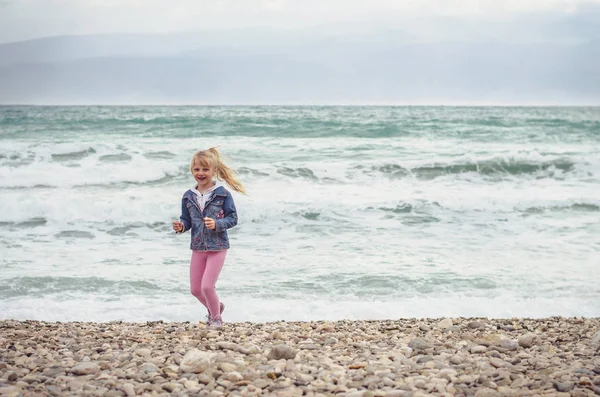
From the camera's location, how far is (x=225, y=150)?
19.1 m

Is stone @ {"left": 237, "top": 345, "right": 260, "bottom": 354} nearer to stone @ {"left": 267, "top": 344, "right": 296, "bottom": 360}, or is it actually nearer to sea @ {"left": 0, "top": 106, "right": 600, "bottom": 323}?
stone @ {"left": 267, "top": 344, "right": 296, "bottom": 360}

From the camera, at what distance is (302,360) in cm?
405

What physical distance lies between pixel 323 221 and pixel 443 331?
5.80m

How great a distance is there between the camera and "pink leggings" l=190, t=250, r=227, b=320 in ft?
16.2

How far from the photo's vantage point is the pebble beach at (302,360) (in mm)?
3488

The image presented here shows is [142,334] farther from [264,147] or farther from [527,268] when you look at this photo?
[264,147]

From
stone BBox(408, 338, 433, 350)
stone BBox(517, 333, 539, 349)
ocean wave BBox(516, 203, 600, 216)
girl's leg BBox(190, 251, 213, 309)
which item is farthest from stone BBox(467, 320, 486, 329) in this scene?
ocean wave BBox(516, 203, 600, 216)

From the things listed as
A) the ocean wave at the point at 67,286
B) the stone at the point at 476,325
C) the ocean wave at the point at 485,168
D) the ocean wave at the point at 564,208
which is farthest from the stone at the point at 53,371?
the ocean wave at the point at 485,168

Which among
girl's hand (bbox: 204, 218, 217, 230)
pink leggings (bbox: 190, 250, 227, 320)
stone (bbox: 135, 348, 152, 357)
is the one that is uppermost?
girl's hand (bbox: 204, 218, 217, 230)

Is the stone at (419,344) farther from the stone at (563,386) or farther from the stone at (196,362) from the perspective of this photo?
the stone at (196,362)

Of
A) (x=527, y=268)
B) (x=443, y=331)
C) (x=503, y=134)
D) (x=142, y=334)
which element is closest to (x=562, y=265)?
(x=527, y=268)

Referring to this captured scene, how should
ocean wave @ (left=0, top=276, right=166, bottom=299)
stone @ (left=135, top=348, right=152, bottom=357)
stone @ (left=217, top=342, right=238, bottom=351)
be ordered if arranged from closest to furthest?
stone @ (left=135, top=348, right=152, bottom=357)
stone @ (left=217, top=342, right=238, bottom=351)
ocean wave @ (left=0, top=276, right=166, bottom=299)

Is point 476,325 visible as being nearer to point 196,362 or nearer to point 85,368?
point 196,362

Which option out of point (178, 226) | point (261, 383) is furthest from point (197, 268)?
point (261, 383)
